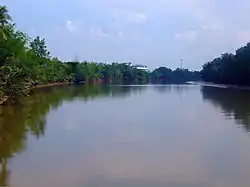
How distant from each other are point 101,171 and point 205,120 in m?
12.9

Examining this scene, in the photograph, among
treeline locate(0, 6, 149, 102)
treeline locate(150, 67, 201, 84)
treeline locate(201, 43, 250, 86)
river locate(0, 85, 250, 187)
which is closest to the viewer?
river locate(0, 85, 250, 187)

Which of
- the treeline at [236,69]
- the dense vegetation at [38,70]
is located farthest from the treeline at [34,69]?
the treeline at [236,69]

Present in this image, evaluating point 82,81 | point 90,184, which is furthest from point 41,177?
point 82,81

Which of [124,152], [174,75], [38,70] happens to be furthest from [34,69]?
[174,75]

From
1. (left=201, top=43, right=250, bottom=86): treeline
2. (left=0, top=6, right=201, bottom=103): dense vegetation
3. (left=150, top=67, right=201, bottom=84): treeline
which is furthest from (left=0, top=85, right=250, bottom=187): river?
(left=150, top=67, right=201, bottom=84): treeline

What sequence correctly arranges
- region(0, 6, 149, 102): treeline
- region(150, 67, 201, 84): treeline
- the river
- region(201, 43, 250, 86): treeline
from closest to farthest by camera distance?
the river
region(0, 6, 149, 102): treeline
region(201, 43, 250, 86): treeline
region(150, 67, 201, 84): treeline

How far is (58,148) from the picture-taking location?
14281 mm

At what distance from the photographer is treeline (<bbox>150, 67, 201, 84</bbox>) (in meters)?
157

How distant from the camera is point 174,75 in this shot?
157750 mm

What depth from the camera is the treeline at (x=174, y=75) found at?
157375 millimetres

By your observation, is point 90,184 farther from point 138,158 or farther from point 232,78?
point 232,78

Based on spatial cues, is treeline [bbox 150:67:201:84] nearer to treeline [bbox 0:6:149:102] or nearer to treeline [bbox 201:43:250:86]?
treeline [bbox 0:6:149:102]

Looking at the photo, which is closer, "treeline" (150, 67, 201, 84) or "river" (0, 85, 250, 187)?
"river" (0, 85, 250, 187)

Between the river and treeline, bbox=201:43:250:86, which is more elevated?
treeline, bbox=201:43:250:86
